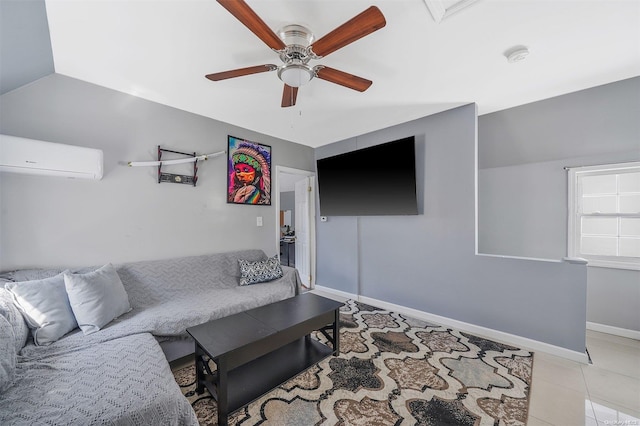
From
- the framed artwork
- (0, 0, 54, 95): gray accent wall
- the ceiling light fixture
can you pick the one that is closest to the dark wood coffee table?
the framed artwork

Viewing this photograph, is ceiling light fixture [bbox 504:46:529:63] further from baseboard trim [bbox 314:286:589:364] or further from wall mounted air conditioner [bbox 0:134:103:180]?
wall mounted air conditioner [bbox 0:134:103:180]

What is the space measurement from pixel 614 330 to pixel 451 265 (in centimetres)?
166

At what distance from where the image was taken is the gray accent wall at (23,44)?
139cm

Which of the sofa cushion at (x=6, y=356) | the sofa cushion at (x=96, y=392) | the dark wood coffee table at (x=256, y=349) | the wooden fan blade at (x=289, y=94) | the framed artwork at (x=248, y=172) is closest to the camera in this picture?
the sofa cushion at (x=96, y=392)

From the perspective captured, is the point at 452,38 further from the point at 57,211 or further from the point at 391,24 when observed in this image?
the point at 57,211

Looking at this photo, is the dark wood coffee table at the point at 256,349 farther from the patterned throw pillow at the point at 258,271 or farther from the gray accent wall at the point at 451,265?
the gray accent wall at the point at 451,265

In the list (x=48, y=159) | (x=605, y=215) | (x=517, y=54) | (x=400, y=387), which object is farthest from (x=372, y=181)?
(x=48, y=159)

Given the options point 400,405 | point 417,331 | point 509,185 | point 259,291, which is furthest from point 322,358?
point 509,185

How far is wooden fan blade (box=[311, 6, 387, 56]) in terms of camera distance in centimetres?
116

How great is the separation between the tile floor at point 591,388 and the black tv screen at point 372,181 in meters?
1.80

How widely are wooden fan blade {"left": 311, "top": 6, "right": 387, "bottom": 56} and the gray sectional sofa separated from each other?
6.50 ft

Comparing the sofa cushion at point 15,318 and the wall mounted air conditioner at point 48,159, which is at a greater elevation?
the wall mounted air conditioner at point 48,159

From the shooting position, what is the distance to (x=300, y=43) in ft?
5.23

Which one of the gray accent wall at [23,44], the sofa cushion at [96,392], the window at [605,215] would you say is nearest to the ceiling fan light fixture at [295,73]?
the gray accent wall at [23,44]
